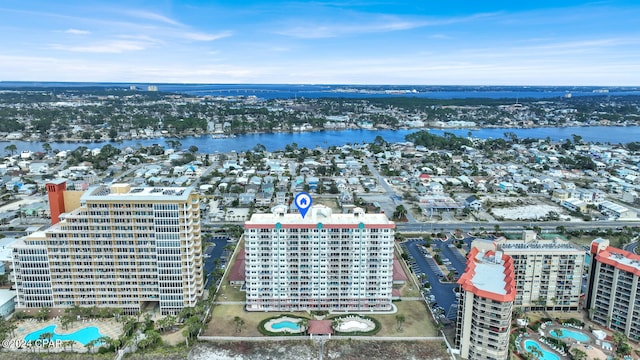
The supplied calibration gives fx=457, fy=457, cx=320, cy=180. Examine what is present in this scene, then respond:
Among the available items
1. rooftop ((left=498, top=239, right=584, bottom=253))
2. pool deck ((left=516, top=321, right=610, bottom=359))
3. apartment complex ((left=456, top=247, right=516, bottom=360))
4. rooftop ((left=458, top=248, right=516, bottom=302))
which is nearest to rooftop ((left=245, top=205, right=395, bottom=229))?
rooftop ((left=458, top=248, right=516, bottom=302))

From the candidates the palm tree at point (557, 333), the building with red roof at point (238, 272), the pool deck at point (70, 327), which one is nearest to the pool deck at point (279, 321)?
the building with red roof at point (238, 272)

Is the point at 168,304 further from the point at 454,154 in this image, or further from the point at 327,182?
the point at 454,154

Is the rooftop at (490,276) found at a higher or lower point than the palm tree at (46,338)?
higher

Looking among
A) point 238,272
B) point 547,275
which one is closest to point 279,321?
point 238,272

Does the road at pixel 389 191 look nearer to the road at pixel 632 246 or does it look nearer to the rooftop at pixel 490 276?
the road at pixel 632 246

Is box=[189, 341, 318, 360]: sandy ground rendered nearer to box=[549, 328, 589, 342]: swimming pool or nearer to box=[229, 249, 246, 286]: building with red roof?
box=[229, 249, 246, 286]: building with red roof
